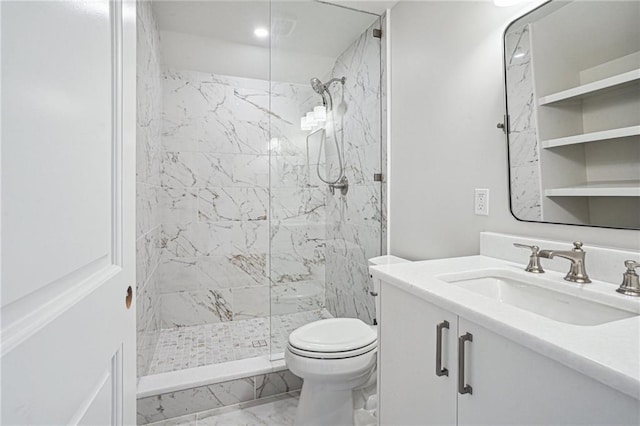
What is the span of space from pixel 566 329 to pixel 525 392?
149 millimetres

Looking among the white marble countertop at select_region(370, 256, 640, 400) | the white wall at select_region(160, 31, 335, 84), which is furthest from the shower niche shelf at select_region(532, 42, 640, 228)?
the white wall at select_region(160, 31, 335, 84)

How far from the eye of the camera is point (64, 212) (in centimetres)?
48

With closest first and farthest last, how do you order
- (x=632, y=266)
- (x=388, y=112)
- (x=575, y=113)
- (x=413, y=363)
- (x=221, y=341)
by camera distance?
(x=632, y=266) → (x=413, y=363) → (x=575, y=113) → (x=388, y=112) → (x=221, y=341)

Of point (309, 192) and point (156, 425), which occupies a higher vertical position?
point (309, 192)

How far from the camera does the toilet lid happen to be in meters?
1.51

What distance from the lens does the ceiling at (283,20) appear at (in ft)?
6.77

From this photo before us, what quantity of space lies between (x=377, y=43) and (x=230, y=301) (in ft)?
8.01

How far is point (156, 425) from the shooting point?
1.66m

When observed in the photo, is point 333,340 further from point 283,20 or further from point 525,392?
point 283,20

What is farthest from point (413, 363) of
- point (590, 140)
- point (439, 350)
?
point (590, 140)

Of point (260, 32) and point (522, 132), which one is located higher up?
point (260, 32)

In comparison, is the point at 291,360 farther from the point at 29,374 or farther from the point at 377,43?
the point at 377,43

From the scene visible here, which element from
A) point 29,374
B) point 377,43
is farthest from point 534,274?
point 377,43

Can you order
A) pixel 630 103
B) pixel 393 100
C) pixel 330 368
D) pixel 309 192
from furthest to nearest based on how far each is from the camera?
1. pixel 309 192
2. pixel 393 100
3. pixel 330 368
4. pixel 630 103
